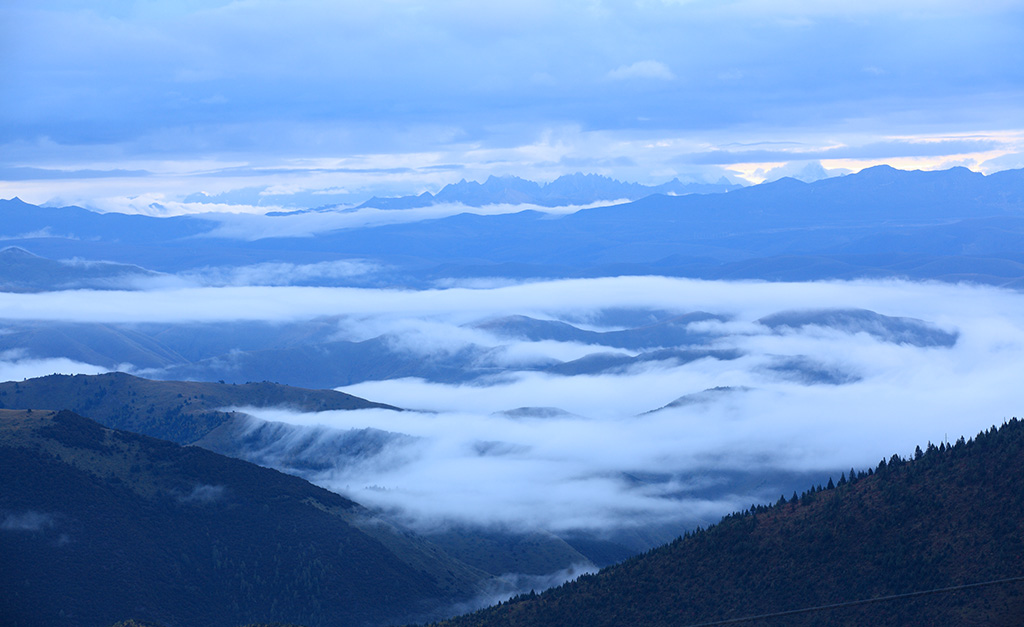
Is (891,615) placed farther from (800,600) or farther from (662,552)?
(662,552)

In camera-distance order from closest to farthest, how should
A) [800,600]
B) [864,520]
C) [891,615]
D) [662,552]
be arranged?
1. [891,615]
2. [800,600]
3. [864,520]
4. [662,552]

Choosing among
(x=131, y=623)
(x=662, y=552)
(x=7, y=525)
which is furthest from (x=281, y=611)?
(x=662, y=552)

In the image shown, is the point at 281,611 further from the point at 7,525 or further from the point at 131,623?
the point at 131,623

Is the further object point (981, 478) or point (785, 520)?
point (785, 520)

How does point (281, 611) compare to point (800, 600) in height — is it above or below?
below

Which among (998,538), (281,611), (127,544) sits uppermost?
(998,538)

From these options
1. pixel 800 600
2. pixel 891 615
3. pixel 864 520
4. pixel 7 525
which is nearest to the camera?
pixel 891 615

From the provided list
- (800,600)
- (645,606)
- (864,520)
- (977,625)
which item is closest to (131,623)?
(645,606)
